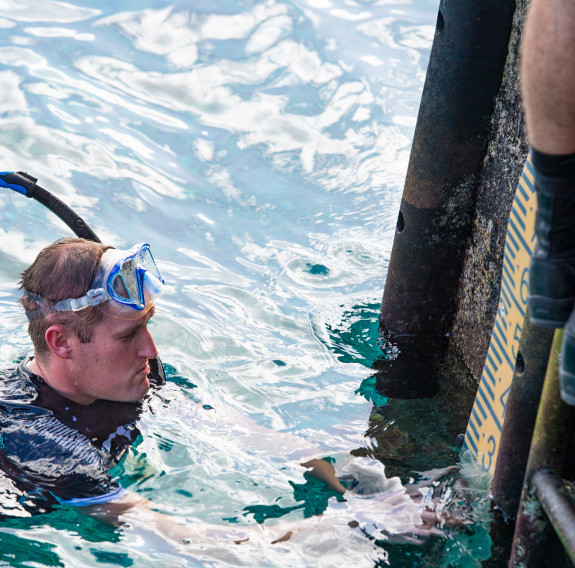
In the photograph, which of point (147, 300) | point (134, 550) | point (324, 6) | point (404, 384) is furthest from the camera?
point (324, 6)

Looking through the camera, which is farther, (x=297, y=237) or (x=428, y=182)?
(x=297, y=237)

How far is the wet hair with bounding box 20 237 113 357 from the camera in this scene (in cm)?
298

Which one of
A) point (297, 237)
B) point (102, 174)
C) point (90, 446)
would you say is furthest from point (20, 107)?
point (90, 446)

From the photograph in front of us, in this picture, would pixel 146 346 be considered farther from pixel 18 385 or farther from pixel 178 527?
pixel 178 527

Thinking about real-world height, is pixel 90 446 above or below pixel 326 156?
below

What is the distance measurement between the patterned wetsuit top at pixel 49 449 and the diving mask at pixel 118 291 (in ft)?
1.05

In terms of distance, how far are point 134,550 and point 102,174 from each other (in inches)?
149

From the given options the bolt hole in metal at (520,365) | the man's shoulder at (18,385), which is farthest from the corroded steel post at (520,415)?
the man's shoulder at (18,385)

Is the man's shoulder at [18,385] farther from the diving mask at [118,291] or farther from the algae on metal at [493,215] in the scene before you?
the algae on metal at [493,215]

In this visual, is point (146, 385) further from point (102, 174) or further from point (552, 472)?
point (102, 174)

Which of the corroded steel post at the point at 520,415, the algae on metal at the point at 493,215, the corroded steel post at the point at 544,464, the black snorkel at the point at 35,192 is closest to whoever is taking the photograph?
the corroded steel post at the point at 544,464

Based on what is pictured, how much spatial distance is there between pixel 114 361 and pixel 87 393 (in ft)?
0.55

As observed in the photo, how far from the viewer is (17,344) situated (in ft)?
13.5

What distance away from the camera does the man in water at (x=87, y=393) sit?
2.85 meters
